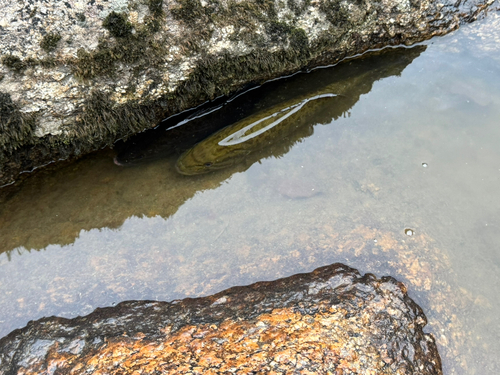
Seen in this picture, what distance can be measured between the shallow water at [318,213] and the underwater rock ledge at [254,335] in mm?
216

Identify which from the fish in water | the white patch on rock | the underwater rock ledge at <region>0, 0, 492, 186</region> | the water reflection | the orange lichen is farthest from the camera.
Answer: the fish in water

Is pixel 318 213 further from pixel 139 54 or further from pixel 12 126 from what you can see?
pixel 12 126

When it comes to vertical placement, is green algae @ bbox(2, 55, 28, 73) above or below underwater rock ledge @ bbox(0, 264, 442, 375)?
above

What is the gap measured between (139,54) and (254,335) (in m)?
2.90

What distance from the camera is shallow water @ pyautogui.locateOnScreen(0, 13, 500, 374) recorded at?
316cm

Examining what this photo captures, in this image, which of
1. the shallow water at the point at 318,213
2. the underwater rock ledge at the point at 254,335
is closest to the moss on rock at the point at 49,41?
the shallow water at the point at 318,213

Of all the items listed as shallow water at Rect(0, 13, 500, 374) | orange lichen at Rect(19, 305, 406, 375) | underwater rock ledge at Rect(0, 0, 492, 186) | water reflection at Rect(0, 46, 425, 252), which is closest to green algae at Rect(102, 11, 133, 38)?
underwater rock ledge at Rect(0, 0, 492, 186)

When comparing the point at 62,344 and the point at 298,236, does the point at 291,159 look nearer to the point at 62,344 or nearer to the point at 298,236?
the point at 298,236

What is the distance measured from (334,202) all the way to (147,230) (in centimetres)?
211

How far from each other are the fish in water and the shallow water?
133mm

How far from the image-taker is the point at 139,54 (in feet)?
11.2

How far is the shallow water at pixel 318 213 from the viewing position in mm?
3162

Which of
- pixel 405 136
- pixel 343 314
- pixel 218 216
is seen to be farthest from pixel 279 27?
pixel 343 314

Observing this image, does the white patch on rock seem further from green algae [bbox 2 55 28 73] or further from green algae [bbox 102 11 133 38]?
green algae [bbox 2 55 28 73]
